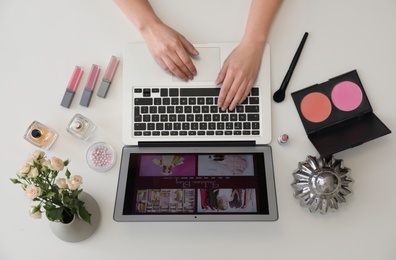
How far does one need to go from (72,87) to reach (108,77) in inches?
3.6

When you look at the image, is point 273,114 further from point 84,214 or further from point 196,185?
point 84,214

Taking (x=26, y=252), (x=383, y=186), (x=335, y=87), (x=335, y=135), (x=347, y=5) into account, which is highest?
(x=347, y=5)

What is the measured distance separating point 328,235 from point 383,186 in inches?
6.7

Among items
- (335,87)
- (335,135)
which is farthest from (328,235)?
(335,87)

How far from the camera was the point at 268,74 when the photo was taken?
32.4 inches

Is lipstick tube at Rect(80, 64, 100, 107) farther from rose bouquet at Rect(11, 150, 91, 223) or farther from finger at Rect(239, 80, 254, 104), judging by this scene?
finger at Rect(239, 80, 254, 104)

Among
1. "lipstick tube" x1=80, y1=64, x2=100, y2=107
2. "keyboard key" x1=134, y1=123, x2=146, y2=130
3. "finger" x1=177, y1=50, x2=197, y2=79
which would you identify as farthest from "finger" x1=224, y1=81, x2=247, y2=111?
"lipstick tube" x1=80, y1=64, x2=100, y2=107

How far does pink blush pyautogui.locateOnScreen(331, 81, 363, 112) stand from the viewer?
80 cm

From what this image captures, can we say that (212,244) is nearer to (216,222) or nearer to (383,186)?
(216,222)

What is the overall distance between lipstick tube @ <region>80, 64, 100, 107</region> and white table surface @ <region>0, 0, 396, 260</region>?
0.06 feet

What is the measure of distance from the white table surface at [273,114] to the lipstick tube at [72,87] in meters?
0.02

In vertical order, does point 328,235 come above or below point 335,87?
below

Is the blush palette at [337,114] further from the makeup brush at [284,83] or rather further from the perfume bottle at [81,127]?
the perfume bottle at [81,127]

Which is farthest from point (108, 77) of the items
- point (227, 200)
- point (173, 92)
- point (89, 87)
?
point (227, 200)
